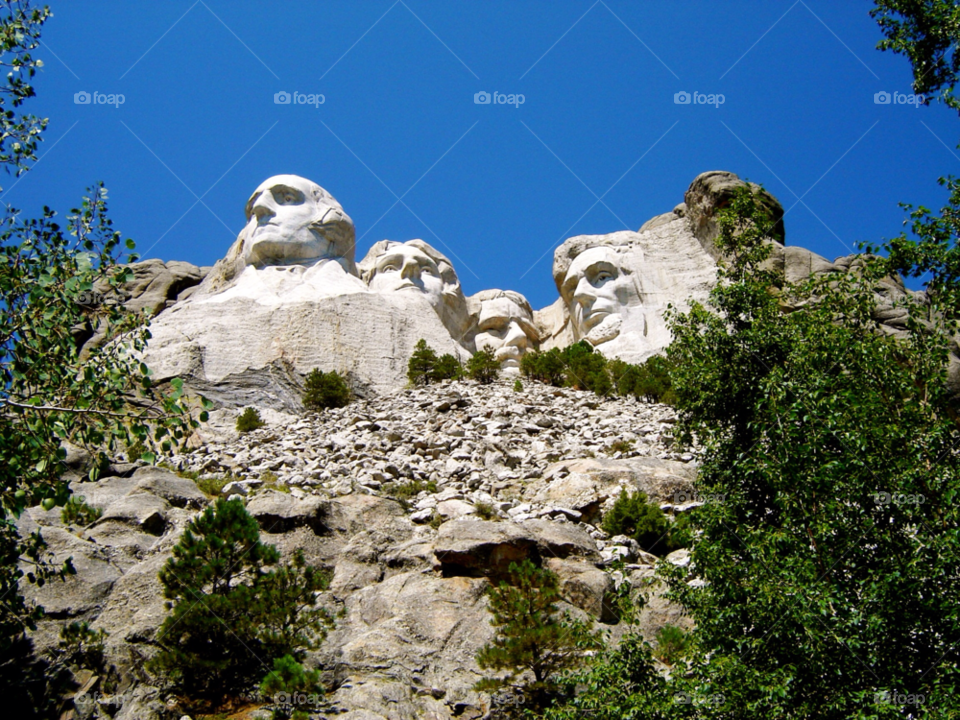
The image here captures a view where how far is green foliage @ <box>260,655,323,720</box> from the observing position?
9.33 m

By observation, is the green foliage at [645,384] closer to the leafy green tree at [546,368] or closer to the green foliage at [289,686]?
the leafy green tree at [546,368]

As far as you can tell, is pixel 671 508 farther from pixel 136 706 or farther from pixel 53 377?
pixel 53 377

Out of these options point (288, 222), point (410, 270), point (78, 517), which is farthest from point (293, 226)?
point (78, 517)

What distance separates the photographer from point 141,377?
303 inches

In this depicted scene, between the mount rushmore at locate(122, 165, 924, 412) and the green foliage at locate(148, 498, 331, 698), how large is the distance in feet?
37.8

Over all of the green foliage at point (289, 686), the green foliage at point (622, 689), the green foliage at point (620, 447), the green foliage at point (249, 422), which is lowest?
the green foliage at point (289, 686)

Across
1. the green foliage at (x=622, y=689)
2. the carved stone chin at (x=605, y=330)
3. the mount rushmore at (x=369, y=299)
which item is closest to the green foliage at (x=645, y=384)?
the mount rushmore at (x=369, y=299)

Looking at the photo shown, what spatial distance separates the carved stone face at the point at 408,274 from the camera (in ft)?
108

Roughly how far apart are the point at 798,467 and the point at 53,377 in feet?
21.4

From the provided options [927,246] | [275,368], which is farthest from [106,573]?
[275,368]

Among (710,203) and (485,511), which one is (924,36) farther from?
(710,203)

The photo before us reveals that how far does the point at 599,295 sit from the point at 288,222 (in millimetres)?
11529

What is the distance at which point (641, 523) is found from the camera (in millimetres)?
14547

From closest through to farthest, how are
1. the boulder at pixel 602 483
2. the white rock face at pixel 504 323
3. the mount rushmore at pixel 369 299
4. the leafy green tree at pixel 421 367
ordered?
the boulder at pixel 602 483
the mount rushmore at pixel 369 299
the leafy green tree at pixel 421 367
the white rock face at pixel 504 323
